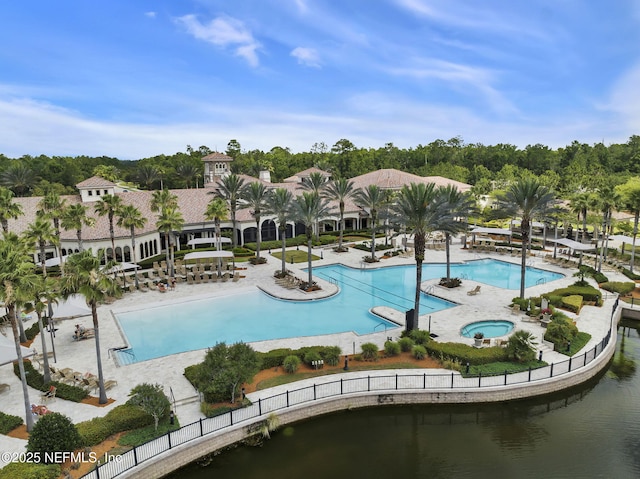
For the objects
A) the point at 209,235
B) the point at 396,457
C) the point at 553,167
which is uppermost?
the point at 553,167

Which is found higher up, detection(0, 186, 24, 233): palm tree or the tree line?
the tree line

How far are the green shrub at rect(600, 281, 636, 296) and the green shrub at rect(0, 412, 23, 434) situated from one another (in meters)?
40.4

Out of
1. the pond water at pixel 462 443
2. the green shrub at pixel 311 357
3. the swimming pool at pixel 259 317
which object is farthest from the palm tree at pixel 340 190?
the pond water at pixel 462 443

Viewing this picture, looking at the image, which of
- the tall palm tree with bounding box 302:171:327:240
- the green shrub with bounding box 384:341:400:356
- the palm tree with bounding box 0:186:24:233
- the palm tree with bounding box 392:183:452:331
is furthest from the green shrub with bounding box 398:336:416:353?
the tall palm tree with bounding box 302:171:327:240

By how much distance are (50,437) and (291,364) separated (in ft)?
34.7

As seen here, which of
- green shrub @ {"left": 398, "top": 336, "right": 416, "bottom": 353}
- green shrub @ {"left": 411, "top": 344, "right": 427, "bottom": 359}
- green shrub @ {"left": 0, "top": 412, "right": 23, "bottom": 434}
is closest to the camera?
green shrub @ {"left": 0, "top": 412, "right": 23, "bottom": 434}

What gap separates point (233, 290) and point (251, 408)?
63.5 feet

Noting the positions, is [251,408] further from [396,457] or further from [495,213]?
[495,213]

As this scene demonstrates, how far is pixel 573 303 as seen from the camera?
29969 millimetres

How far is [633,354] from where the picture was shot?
84.6 ft

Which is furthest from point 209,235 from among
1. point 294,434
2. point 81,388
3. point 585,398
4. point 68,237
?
point 585,398

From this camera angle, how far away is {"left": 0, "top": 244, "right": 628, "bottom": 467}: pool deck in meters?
19.3

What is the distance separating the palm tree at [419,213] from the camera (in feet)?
83.6

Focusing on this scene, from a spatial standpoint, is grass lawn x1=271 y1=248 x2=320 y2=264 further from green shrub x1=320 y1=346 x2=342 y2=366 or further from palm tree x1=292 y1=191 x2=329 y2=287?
green shrub x1=320 y1=346 x2=342 y2=366
